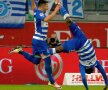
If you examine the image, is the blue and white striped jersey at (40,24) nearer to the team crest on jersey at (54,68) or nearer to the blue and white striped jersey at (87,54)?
the blue and white striped jersey at (87,54)

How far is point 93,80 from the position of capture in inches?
677

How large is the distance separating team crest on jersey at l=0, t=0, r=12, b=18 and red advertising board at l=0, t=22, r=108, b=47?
0.66 meters

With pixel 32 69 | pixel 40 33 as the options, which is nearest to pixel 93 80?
pixel 32 69

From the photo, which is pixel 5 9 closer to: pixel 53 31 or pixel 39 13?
pixel 53 31

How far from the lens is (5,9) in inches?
Result: 889

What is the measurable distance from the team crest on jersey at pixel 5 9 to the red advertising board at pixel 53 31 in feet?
2.16

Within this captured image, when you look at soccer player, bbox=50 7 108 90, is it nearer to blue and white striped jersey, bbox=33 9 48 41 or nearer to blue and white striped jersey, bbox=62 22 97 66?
blue and white striped jersey, bbox=62 22 97 66

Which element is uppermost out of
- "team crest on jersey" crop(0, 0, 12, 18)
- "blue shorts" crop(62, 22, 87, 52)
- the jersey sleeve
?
the jersey sleeve

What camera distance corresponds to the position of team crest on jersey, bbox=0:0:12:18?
22.5 m

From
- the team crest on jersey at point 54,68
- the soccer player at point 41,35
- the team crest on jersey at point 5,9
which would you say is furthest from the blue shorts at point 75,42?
the team crest on jersey at point 5,9

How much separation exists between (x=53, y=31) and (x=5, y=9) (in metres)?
2.11

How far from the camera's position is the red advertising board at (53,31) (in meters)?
22.7

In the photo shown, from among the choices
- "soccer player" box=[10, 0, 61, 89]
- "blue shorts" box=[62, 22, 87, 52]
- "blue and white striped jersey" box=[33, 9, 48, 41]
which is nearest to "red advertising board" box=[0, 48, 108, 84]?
"soccer player" box=[10, 0, 61, 89]

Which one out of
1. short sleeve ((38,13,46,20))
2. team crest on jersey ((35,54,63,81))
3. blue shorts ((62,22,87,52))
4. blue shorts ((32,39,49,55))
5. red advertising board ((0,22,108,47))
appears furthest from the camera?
red advertising board ((0,22,108,47))
